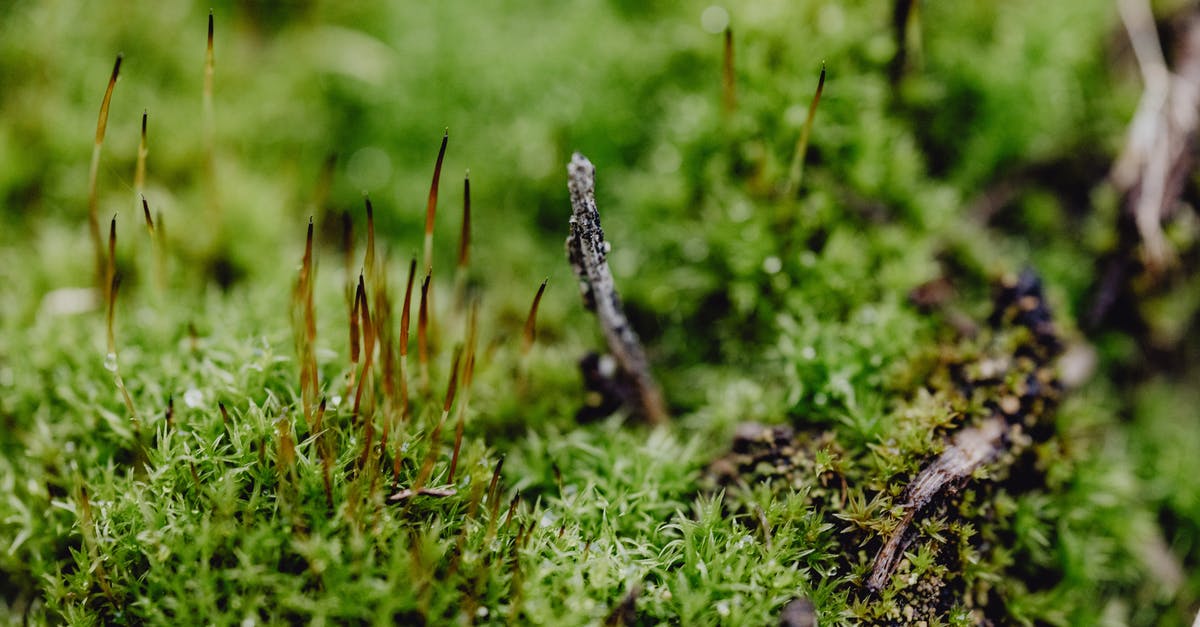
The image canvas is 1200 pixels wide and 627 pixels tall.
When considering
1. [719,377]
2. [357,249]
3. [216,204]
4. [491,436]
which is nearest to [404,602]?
[491,436]

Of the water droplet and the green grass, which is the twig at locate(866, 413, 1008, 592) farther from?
the water droplet

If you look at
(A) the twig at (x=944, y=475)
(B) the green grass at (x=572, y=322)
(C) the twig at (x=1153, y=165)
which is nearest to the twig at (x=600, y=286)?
(B) the green grass at (x=572, y=322)

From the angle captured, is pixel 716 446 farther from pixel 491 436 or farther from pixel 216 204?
pixel 216 204

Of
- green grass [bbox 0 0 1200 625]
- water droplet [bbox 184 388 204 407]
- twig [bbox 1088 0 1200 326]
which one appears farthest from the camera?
twig [bbox 1088 0 1200 326]

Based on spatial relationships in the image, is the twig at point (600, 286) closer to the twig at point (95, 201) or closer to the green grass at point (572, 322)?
the green grass at point (572, 322)

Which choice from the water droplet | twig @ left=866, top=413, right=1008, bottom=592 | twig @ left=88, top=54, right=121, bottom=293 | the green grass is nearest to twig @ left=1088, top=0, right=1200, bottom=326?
the green grass
